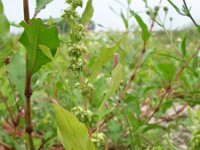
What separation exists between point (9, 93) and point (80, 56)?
32.0 inches

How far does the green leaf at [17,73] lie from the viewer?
0.84m

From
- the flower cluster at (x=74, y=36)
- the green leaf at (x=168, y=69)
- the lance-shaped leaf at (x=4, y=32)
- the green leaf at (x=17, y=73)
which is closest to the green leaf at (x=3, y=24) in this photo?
the lance-shaped leaf at (x=4, y=32)

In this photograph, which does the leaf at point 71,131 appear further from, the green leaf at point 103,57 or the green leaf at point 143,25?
the green leaf at point 143,25

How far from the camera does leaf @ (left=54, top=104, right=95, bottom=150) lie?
494mm

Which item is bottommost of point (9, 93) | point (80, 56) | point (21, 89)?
point (9, 93)

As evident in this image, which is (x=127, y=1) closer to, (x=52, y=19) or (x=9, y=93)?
(x=9, y=93)

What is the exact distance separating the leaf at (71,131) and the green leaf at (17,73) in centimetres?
32

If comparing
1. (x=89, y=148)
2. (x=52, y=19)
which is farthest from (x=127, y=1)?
(x=89, y=148)

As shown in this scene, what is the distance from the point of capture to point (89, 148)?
53 cm

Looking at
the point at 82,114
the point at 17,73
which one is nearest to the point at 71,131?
the point at 82,114

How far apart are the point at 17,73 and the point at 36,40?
23cm

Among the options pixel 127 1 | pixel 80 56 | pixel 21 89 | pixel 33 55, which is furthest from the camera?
pixel 127 1

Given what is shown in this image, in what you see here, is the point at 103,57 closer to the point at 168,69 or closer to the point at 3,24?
the point at 3,24

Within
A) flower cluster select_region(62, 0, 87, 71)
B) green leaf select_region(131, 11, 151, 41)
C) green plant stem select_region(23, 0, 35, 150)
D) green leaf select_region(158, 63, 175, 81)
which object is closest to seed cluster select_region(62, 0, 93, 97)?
flower cluster select_region(62, 0, 87, 71)
